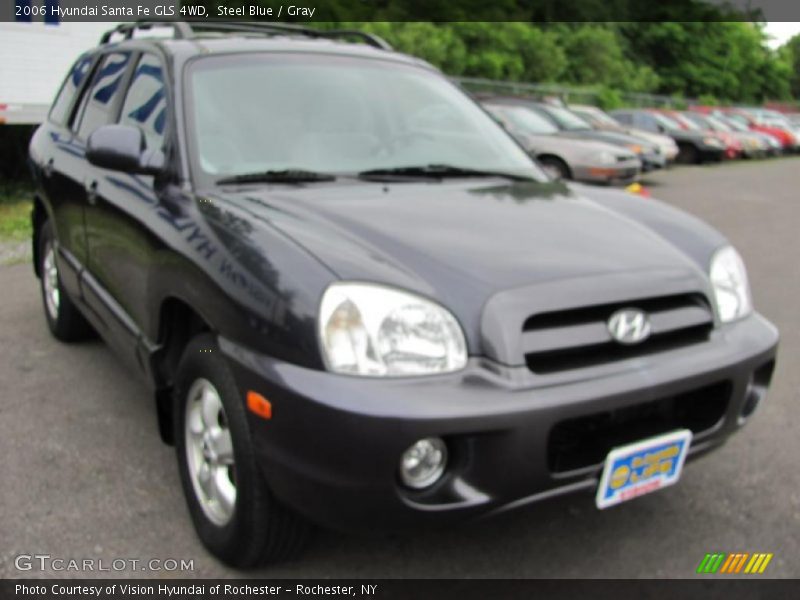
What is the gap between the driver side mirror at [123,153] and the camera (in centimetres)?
295

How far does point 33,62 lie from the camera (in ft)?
30.9

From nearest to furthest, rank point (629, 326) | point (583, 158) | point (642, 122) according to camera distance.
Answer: point (629, 326) → point (583, 158) → point (642, 122)

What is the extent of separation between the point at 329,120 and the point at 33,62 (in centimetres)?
765

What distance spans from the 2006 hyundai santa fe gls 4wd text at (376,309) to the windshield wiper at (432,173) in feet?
0.05

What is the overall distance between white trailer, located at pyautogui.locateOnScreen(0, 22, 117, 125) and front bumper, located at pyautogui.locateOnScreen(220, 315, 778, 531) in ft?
27.6

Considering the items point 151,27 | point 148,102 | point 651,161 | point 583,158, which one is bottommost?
point 651,161

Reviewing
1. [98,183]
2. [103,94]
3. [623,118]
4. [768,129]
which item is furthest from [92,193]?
[768,129]

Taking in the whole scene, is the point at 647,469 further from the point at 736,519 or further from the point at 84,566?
the point at 84,566

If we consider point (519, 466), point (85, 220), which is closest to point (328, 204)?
point (519, 466)

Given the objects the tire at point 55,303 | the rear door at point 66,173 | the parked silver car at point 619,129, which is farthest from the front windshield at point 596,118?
the tire at point 55,303

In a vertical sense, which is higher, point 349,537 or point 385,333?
point 385,333

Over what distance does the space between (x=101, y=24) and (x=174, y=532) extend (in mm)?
8581

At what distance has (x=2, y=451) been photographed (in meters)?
3.35

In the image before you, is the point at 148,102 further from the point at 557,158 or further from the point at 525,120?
the point at 525,120
